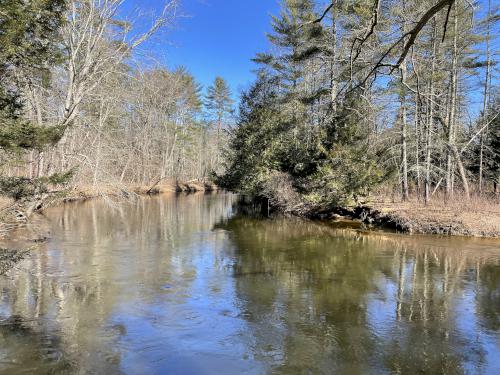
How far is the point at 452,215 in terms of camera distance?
1848cm

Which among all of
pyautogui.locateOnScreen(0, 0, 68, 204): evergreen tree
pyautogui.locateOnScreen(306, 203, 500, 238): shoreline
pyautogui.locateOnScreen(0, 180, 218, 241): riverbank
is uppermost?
pyautogui.locateOnScreen(0, 0, 68, 204): evergreen tree

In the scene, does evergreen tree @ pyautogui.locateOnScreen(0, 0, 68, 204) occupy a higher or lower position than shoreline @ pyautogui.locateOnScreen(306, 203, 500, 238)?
higher

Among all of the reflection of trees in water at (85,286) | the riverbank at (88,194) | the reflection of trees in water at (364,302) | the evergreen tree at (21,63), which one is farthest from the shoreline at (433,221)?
the evergreen tree at (21,63)

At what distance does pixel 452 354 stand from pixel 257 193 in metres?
23.7

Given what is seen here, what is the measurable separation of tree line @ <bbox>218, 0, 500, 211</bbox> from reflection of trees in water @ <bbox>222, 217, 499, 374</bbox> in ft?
21.8

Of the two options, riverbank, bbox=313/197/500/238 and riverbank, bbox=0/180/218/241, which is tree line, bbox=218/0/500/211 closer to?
riverbank, bbox=313/197/500/238

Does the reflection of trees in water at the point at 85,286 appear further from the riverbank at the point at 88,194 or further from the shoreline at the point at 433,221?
the shoreline at the point at 433,221

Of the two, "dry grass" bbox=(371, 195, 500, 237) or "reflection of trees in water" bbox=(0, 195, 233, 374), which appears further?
"dry grass" bbox=(371, 195, 500, 237)

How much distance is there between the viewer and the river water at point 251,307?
6539 mm

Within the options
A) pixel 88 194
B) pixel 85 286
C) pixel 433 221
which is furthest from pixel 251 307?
pixel 88 194

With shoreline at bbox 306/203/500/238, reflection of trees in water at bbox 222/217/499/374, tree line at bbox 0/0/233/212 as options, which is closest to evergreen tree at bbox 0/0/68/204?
tree line at bbox 0/0/233/212

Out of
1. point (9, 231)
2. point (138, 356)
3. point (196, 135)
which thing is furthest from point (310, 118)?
point (196, 135)

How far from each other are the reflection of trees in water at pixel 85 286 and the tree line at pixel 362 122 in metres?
7.87

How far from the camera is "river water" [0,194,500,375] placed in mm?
6539
